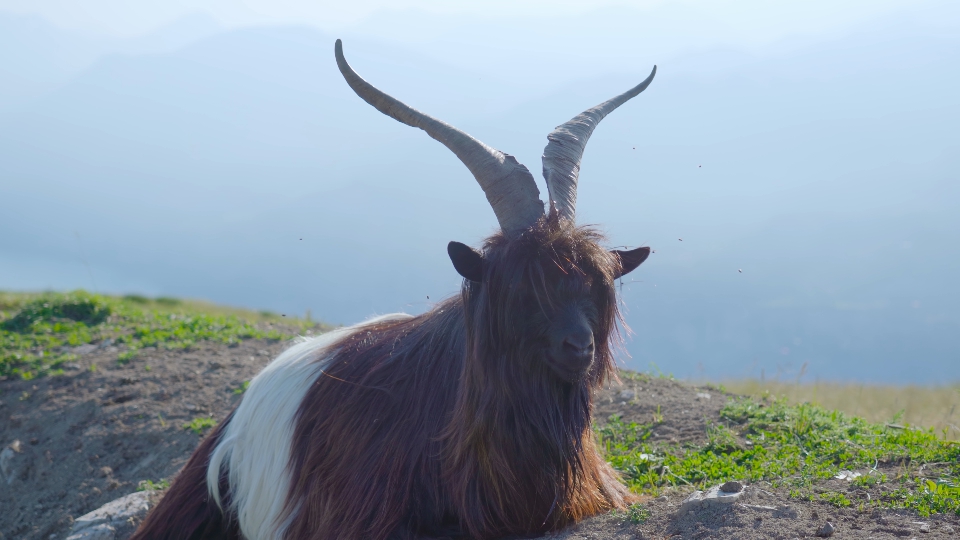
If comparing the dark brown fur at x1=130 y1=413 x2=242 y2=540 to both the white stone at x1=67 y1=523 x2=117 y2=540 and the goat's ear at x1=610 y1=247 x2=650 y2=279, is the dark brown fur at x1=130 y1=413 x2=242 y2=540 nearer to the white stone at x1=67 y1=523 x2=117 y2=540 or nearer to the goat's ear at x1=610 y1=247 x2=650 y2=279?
the white stone at x1=67 y1=523 x2=117 y2=540

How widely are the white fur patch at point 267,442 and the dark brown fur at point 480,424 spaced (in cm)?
18

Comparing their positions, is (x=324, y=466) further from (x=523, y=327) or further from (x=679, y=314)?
(x=679, y=314)

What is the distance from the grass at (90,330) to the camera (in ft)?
27.2

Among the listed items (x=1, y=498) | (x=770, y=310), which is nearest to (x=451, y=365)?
(x=1, y=498)

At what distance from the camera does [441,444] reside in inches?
153

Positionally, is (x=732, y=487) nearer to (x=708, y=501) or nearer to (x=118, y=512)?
(x=708, y=501)

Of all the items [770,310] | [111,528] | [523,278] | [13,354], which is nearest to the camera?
[523,278]

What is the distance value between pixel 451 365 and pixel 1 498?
5120 mm

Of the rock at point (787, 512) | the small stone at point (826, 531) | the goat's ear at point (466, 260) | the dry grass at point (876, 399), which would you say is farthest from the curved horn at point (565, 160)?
the dry grass at point (876, 399)

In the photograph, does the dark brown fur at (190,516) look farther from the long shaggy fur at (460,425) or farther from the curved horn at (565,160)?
the curved horn at (565,160)

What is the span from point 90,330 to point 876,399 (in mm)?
9839

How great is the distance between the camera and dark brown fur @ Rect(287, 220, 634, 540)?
11.8 ft

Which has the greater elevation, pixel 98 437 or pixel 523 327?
pixel 523 327

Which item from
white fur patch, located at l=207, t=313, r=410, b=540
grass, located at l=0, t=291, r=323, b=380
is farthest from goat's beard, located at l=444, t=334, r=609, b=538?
grass, located at l=0, t=291, r=323, b=380
